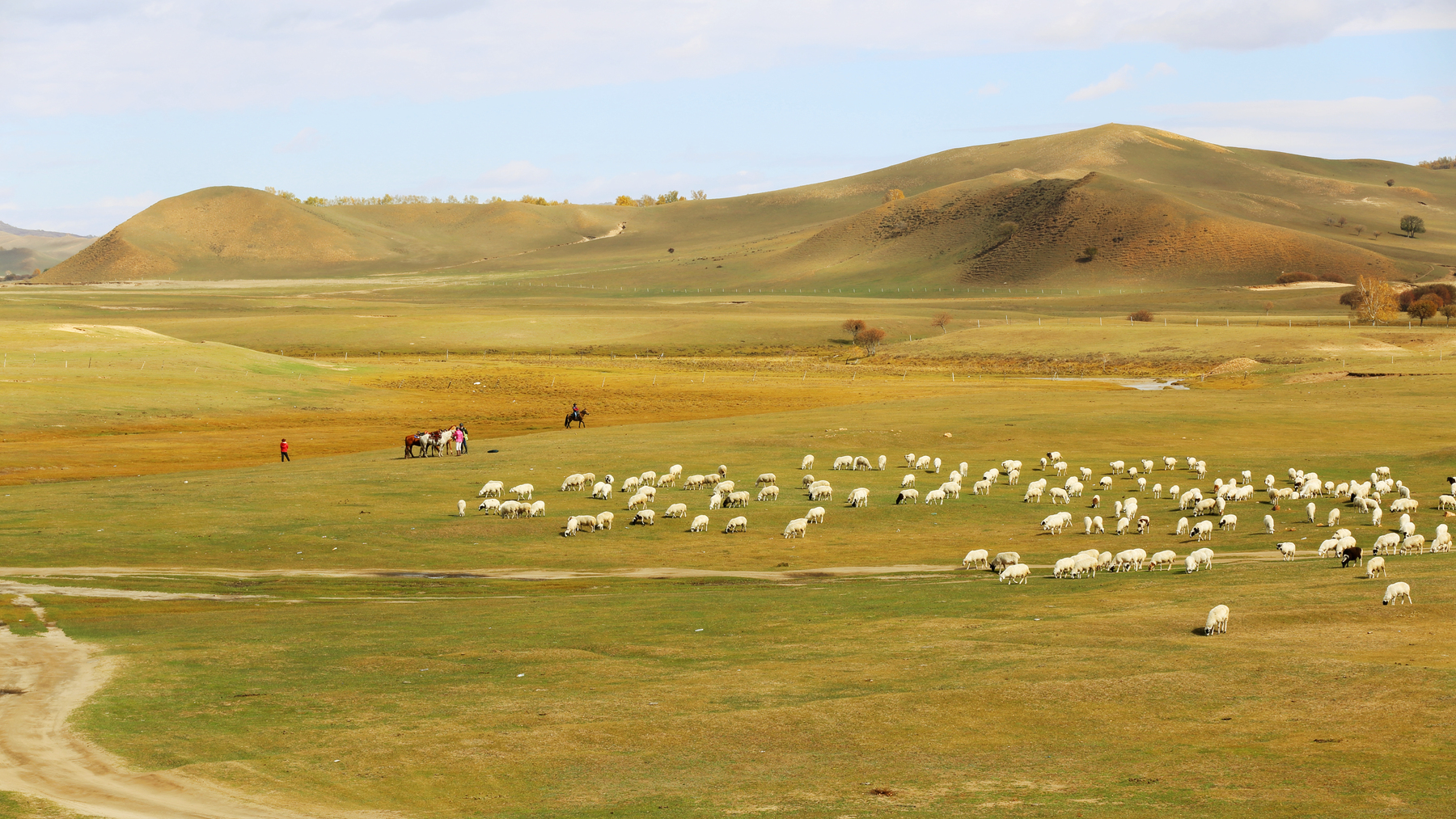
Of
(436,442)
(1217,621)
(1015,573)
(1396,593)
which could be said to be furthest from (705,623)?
(436,442)

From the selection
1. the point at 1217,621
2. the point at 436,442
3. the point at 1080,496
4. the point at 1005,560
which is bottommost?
the point at 1080,496

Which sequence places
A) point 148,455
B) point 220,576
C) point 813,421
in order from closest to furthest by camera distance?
point 220,576
point 148,455
point 813,421

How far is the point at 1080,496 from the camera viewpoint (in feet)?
141

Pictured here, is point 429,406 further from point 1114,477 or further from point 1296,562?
point 1296,562

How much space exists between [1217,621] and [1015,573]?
7.12m

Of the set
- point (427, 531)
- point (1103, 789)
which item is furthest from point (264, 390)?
point (1103, 789)

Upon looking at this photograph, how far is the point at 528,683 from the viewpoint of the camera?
20125mm

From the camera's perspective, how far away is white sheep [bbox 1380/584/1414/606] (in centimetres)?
2211

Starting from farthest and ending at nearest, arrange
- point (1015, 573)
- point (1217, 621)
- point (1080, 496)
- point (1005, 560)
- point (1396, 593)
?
1. point (1080, 496)
2. point (1005, 560)
3. point (1015, 573)
4. point (1396, 593)
5. point (1217, 621)

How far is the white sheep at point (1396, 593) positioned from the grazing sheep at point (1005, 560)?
8.72 metres

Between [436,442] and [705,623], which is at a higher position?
[436,442]

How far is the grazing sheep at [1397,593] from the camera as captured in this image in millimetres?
22109

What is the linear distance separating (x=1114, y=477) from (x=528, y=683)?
31919 mm

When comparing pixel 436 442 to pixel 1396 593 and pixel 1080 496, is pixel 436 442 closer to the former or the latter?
pixel 1080 496
